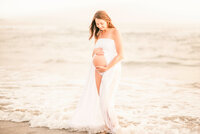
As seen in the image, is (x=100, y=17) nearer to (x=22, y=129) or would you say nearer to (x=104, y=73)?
(x=104, y=73)

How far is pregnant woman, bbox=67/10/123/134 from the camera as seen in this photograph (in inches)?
124

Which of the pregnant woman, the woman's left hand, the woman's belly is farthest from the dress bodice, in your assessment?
the woman's left hand

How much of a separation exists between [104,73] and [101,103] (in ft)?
1.58

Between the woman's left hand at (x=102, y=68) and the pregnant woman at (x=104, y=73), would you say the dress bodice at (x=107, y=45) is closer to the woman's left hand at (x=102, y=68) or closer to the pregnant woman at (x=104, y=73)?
the pregnant woman at (x=104, y=73)

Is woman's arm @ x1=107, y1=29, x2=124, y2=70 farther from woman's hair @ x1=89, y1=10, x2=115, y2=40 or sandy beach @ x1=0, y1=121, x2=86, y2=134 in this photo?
sandy beach @ x1=0, y1=121, x2=86, y2=134

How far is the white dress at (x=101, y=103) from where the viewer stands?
10.5 ft

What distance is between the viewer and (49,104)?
5398 mm

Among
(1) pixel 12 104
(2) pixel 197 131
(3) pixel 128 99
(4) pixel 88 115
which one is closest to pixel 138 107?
(3) pixel 128 99

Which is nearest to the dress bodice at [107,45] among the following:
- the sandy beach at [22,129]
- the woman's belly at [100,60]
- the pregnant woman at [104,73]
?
the pregnant woman at [104,73]

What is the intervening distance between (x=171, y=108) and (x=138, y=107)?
0.85 m

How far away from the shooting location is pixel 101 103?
10.6ft

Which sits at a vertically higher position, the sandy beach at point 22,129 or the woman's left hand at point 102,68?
the woman's left hand at point 102,68

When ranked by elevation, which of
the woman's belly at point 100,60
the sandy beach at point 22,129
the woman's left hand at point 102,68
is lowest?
the sandy beach at point 22,129

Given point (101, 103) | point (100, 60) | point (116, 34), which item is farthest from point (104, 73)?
point (116, 34)
